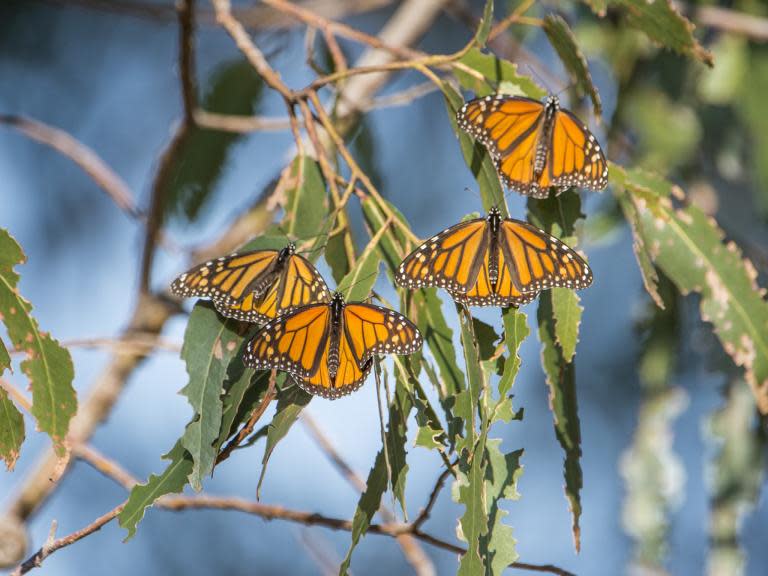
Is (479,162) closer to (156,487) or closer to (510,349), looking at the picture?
(510,349)

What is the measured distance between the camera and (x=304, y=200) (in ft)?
4.18

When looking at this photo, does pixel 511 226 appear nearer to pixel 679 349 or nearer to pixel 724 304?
pixel 724 304

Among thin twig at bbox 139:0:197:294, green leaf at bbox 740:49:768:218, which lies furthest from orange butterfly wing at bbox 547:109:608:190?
green leaf at bbox 740:49:768:218

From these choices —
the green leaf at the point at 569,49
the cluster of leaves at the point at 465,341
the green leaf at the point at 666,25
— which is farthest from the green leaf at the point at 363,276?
the green leaf at the point at 666,25

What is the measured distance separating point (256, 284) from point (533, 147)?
358 mm

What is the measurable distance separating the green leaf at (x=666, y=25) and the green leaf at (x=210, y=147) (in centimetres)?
107

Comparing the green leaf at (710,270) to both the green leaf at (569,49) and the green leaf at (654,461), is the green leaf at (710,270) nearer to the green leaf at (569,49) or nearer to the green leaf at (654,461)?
the green leaf at (569,49)

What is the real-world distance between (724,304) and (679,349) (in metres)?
0.69

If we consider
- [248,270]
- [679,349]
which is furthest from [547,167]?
[679,349]

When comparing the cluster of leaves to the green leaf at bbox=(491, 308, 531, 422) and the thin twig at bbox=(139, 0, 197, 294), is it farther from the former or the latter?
the thin twig at bbox=(139, 0, 197, 294)

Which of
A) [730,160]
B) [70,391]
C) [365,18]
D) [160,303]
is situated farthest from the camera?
[365,18]

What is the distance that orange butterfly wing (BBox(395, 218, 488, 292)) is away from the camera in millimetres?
Result: 1041

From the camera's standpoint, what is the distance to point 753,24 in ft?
6.32

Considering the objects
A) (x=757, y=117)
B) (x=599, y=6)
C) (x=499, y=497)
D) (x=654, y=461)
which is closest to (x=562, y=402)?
(x=499, y=497)
